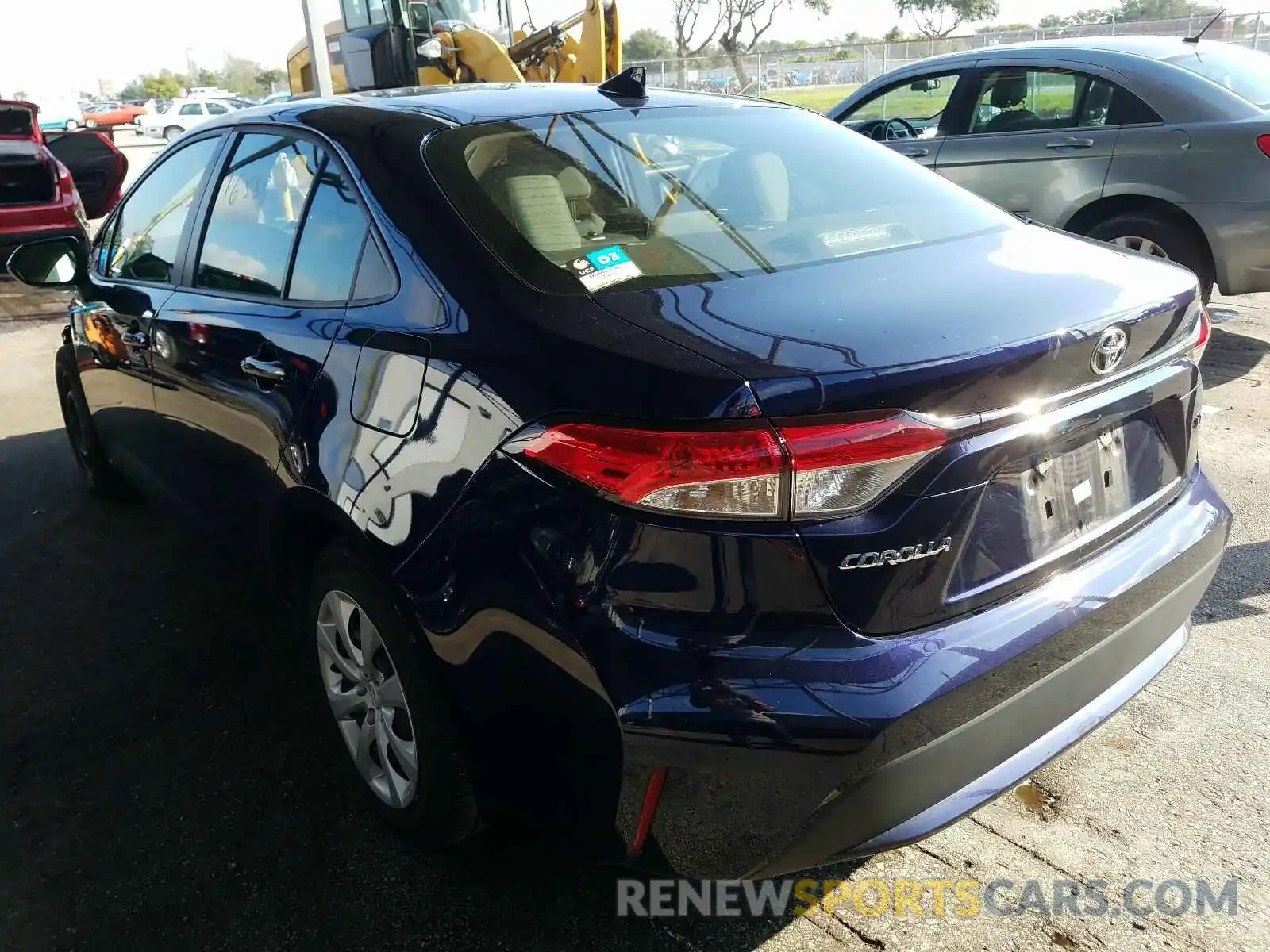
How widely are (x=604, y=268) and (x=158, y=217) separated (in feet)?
7.15

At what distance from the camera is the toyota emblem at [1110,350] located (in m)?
1.87

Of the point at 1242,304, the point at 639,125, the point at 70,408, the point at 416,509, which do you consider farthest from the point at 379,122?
the point at 1242,304

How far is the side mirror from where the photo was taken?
3.78 meters

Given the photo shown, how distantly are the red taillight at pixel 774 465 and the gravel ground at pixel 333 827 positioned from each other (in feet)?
3.27

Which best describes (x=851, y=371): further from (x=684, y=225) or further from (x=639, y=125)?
(x=639, y=125)

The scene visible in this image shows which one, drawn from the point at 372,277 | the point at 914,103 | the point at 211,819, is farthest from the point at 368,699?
the point at 914,103

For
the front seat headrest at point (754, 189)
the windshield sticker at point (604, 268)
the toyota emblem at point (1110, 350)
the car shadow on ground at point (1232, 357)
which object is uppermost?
the front seat headrest at point (754, 189)

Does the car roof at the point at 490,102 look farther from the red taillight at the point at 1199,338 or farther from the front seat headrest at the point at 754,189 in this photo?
the red taillight at the point at 1199,338

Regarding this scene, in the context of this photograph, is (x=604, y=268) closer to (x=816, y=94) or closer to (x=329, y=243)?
(x=329, y=243)

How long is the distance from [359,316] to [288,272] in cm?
46

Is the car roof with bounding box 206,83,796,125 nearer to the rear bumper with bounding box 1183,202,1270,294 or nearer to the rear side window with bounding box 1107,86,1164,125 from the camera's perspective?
the rear bumper with bounding box 1183,202,1270,294

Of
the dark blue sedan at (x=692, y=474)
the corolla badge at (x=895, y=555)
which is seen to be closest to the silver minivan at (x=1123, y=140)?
the dark blue sedan at (x=692, y=474)

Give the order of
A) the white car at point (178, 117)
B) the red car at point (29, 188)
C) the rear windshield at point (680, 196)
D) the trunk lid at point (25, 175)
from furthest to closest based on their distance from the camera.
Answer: the white car at point (178, 117) < the trunk lid at point (25, 175) < the red car at point (29, 188) < the rear windshield at point (680, 196)

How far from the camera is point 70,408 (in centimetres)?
475
